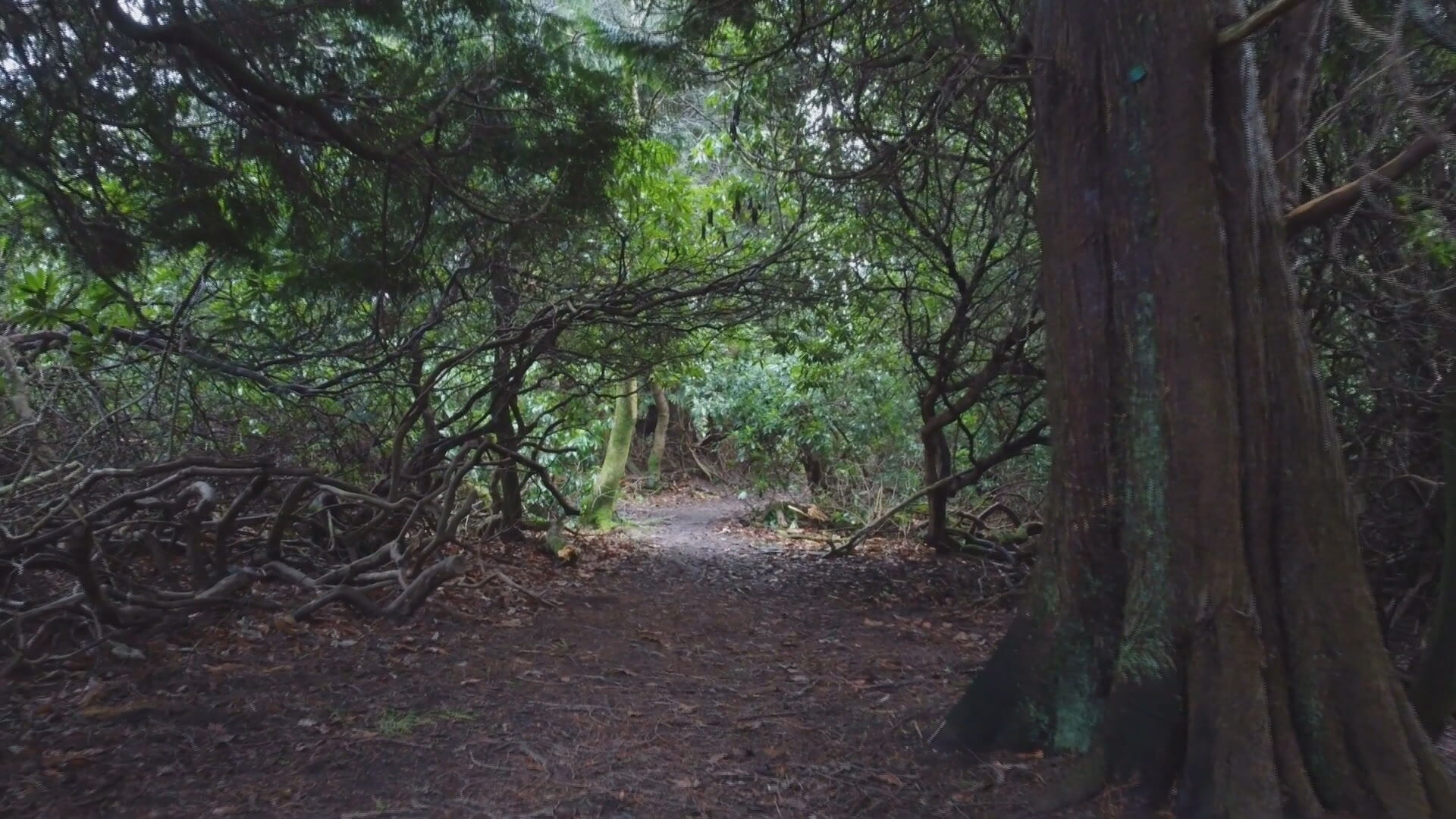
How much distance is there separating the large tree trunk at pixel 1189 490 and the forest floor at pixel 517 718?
1.78ft

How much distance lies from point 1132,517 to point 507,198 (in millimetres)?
4639

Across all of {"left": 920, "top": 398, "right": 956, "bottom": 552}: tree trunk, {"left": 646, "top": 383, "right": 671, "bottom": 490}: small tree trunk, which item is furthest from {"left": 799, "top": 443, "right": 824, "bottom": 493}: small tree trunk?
{"left": 920, "top": 398, "right": 956, "bottom": 552}: tree trunk

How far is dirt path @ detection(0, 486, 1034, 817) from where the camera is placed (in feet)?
12.0

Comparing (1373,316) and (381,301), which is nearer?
(1373,316)

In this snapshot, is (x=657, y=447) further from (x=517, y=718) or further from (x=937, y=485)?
(x=517, y=718)

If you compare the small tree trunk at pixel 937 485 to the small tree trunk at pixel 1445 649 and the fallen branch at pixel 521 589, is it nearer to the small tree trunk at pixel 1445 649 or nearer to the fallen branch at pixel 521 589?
the fallen branch at pixel 521 589

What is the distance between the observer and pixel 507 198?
21.2 ft

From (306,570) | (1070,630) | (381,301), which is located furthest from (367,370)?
(1070,630)

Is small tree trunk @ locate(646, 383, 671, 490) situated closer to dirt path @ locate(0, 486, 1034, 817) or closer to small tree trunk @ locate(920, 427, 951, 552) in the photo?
small tree trunk @ locate(920, 427, 951, 552)

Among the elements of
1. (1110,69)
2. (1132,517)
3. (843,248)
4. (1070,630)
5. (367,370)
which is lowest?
(1070,630)

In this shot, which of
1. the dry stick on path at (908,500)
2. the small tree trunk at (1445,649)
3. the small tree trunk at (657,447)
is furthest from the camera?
the small tree trunk at (657,447)

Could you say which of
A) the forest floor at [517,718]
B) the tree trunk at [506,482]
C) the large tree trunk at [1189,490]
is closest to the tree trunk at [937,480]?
the forest floor at [517,718]

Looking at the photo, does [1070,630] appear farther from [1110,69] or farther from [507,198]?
[507,198]

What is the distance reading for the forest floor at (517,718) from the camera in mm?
3641
